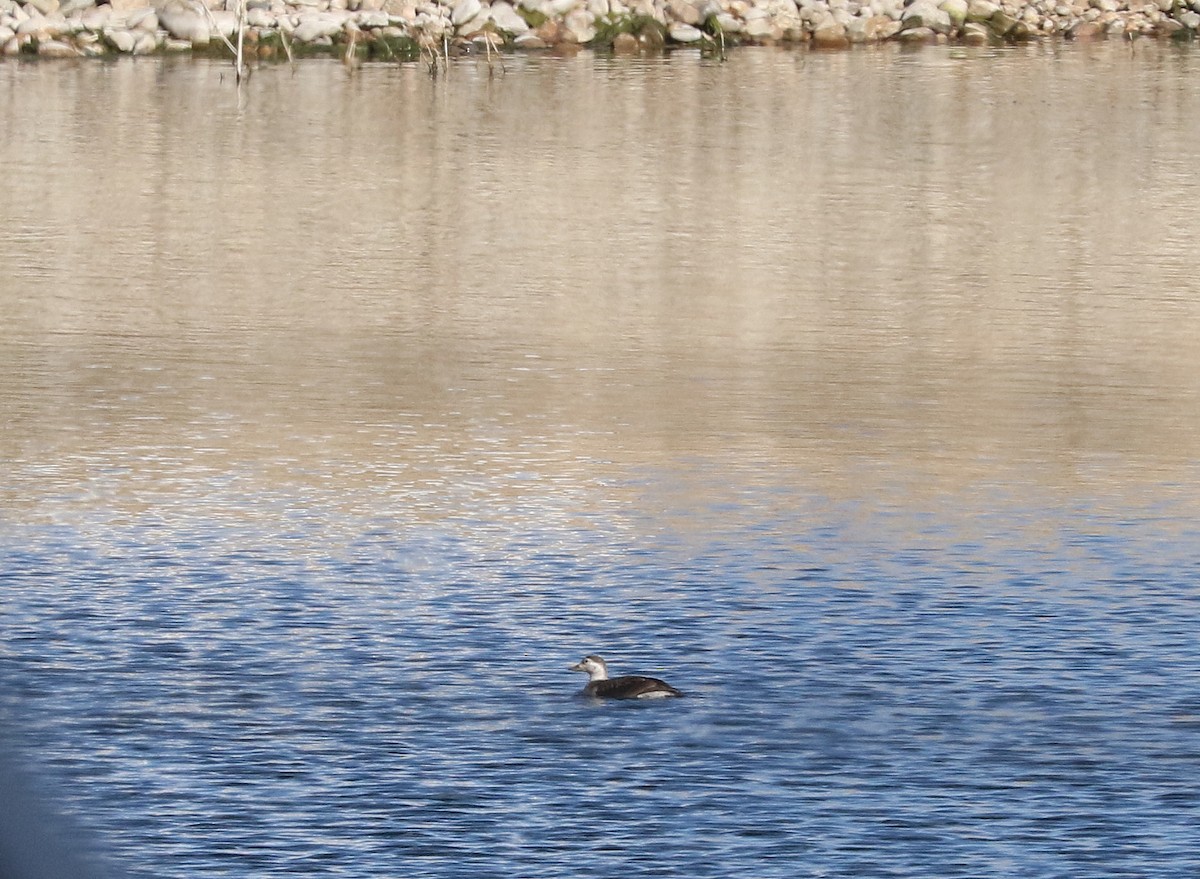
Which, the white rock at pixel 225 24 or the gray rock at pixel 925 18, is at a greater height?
the white rock at pixel 225 24

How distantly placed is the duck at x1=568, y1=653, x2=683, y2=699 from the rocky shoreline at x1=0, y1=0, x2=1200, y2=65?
64.6 m

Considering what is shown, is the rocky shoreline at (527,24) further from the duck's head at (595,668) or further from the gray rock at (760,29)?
the duck's head at (595,668)

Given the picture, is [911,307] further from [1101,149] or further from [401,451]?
[1101,149]

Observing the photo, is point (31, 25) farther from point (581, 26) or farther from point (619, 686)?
point (619, 686)

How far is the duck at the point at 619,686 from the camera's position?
14953mm

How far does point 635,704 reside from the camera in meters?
15.0

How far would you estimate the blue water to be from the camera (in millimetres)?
12992

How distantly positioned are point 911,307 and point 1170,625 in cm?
1581

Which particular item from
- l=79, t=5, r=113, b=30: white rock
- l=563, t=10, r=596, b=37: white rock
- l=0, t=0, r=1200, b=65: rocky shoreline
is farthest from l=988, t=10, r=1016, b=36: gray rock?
l=79, t=5, r=113, b=30: white rock

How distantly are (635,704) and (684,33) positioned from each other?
76256 mm

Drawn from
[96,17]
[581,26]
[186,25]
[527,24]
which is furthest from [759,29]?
[96,17]

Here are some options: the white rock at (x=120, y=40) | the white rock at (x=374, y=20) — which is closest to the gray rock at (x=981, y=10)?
the white rock at (x=374, y=20)

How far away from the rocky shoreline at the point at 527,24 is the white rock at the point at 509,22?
0.04m

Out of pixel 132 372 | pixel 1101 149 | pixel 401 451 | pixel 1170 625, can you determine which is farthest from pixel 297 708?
pixel 1101 149
